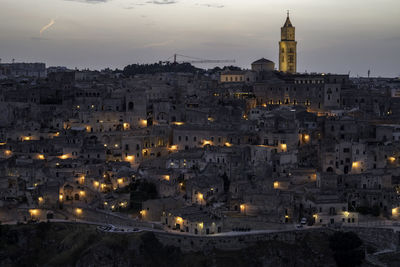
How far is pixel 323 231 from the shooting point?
118 feet

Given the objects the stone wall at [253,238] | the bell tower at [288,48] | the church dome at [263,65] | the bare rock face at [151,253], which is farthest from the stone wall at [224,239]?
the bell tower at [288,48]

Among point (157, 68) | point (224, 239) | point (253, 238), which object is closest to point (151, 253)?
point (224, 239)

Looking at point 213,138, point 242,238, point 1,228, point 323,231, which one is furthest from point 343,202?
point 1,228

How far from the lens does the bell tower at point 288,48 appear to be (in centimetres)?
7669

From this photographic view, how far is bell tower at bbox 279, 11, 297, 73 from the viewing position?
3019 inches

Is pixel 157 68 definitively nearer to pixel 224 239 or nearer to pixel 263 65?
pixel 263 65

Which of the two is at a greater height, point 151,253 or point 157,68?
point 157,68

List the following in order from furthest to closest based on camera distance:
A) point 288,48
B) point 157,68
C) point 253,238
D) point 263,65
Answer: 1. point 157,68
2. point 288,48
3. point 263,65
4. point 253,238

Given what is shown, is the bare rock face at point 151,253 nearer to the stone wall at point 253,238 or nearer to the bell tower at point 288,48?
the stone wall at point 253,238

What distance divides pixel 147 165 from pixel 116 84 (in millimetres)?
21028

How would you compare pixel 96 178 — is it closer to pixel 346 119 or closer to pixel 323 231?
pixel 323 231

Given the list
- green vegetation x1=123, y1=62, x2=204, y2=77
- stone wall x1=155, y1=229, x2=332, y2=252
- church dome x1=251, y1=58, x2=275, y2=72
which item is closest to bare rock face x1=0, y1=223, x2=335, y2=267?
stone wall x1=155, y1=229, x2=332, y2=252

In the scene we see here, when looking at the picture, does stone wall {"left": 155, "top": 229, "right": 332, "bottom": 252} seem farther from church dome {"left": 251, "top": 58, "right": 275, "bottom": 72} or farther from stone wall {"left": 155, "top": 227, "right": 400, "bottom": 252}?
church dome {"left": 251, "top": 58, "right": 275, "bottom": 72}

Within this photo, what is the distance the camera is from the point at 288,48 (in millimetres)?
76812
